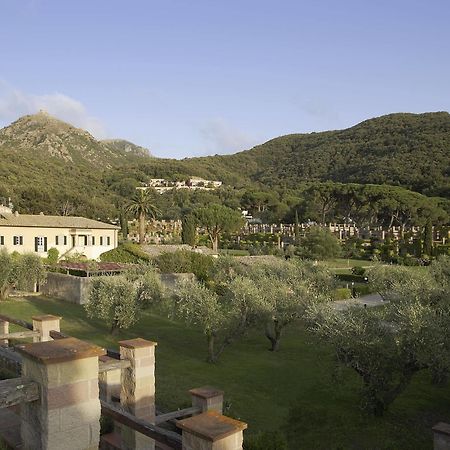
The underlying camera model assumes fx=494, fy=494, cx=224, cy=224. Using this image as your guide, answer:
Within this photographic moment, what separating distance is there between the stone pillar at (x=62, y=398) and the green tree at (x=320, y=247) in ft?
157

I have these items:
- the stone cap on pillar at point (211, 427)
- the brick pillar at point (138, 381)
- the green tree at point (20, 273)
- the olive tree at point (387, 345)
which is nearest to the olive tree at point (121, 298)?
the olive tree at point (387, 345)

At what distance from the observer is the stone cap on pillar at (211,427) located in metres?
3.80

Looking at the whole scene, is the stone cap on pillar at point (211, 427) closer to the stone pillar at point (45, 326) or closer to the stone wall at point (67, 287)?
the stone pillar at point (45, 326)

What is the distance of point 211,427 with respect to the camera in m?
3.93

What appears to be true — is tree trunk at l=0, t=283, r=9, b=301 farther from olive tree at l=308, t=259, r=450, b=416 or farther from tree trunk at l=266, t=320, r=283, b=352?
olive tree at l=308, t=259, r=450, b=416

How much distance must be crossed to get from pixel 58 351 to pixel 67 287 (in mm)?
26200

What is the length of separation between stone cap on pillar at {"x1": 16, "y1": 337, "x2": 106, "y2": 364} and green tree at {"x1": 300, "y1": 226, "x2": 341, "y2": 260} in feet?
157

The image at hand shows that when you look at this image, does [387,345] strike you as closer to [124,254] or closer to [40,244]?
[124,254]

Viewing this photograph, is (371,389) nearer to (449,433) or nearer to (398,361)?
(398,361)

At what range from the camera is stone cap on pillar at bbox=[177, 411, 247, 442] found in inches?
150

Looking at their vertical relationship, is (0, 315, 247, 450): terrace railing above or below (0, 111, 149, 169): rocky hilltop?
below

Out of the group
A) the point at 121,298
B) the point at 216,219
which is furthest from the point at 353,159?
the point at 121,298

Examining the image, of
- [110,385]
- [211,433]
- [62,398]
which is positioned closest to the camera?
[211,433]

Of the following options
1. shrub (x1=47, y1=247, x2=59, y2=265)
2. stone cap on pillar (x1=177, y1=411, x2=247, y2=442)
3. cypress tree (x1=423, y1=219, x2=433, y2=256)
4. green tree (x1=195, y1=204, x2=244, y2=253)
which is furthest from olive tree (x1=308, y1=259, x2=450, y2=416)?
green tree (x1=195, y1=204, x2=244, y2=253)
